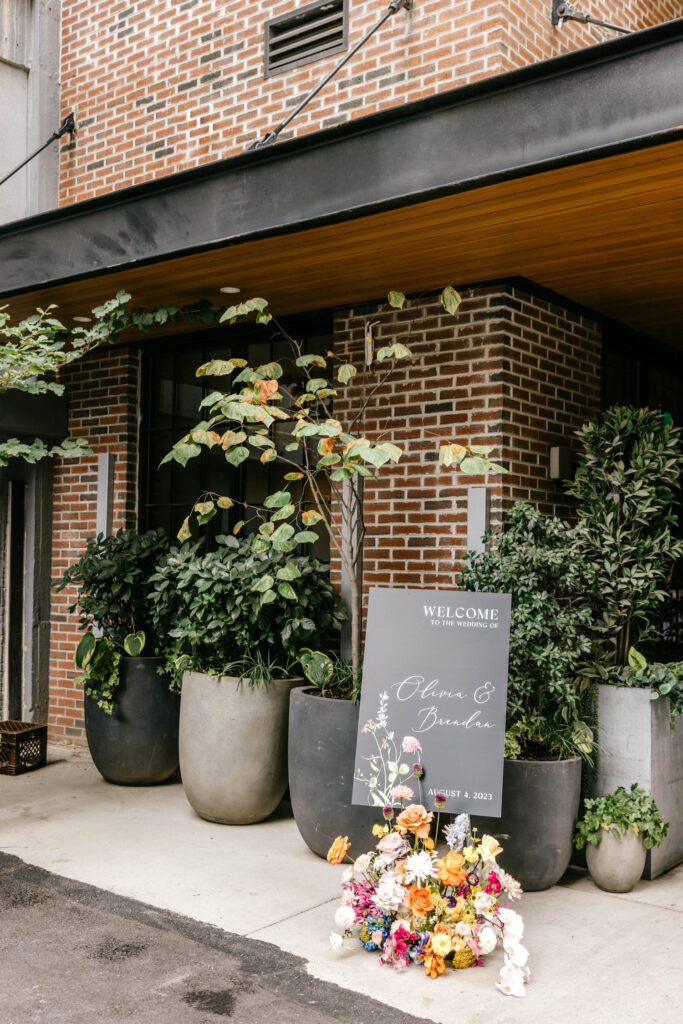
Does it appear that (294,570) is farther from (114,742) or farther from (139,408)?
(139,408)

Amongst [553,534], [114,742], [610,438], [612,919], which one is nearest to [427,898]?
[612,919]

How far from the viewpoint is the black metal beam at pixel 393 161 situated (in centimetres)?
324

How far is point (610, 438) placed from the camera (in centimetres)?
475

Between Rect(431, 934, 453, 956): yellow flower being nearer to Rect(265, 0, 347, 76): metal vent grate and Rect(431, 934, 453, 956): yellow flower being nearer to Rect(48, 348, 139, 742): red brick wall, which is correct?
Rect(48, 348, 139, 742): red brick wall

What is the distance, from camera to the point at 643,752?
4.22m

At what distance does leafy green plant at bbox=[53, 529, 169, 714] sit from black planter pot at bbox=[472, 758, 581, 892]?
7.86 feet

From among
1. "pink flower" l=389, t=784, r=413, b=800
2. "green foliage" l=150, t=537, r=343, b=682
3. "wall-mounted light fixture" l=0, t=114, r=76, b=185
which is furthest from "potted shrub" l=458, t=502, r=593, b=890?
"wall-mounted light fixture" l=0, t=114, r=76, b=185

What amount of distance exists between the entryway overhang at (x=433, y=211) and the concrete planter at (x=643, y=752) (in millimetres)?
2151

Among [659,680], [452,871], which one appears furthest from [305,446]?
[452,871]

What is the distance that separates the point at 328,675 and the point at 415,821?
132 centimetres

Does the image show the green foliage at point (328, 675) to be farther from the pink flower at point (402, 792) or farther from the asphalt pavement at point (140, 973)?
the asphalt pavement at point (140, 973)

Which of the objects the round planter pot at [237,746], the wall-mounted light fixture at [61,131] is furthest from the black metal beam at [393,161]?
the round planter pot at [237,746]

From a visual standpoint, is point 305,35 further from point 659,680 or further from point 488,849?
point 488,849

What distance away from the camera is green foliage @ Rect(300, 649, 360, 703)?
4.59 m
